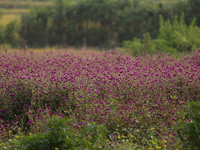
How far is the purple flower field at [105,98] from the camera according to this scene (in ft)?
14.6

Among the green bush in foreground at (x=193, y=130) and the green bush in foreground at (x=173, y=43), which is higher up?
the green bush in foreground at (x=173, y=43)

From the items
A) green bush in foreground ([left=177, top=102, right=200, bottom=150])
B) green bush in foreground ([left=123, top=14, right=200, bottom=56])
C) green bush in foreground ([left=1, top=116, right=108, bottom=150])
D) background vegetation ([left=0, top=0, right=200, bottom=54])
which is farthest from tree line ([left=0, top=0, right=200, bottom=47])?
green bush in foreground ([left=1, top=116, right=108, bottom=150])

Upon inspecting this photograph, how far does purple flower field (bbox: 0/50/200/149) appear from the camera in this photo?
445 centimetres

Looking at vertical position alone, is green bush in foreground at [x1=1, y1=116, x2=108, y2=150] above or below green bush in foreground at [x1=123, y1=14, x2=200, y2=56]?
below

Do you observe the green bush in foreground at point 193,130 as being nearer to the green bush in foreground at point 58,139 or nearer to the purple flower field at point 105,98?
the purple flower field at point 105,98

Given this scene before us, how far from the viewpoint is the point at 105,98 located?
505 centimetres

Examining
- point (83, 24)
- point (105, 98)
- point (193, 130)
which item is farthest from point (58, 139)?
point (83, 24)

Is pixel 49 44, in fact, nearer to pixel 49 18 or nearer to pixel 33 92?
pixel 49 18

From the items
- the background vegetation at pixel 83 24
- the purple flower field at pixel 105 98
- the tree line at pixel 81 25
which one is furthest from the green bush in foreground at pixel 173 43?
the tree line at pixel 81 25

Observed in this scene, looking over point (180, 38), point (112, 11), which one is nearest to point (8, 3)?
point (112, 11)

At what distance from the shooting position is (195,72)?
232 inches

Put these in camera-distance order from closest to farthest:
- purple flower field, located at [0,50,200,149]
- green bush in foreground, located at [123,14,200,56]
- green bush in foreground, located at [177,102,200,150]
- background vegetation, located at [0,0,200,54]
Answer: green bush in foreground, located at [177,102,200,150] < purple flower field, located at [0,50,200,149] < green bush in foreground, located at [123,14,200,56] < background vegetation, located at [0,0,200,54]

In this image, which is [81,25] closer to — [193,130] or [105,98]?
[105,98]

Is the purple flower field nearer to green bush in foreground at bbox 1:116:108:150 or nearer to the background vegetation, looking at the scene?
green bush in foreground at bbox 1:116:108:150
